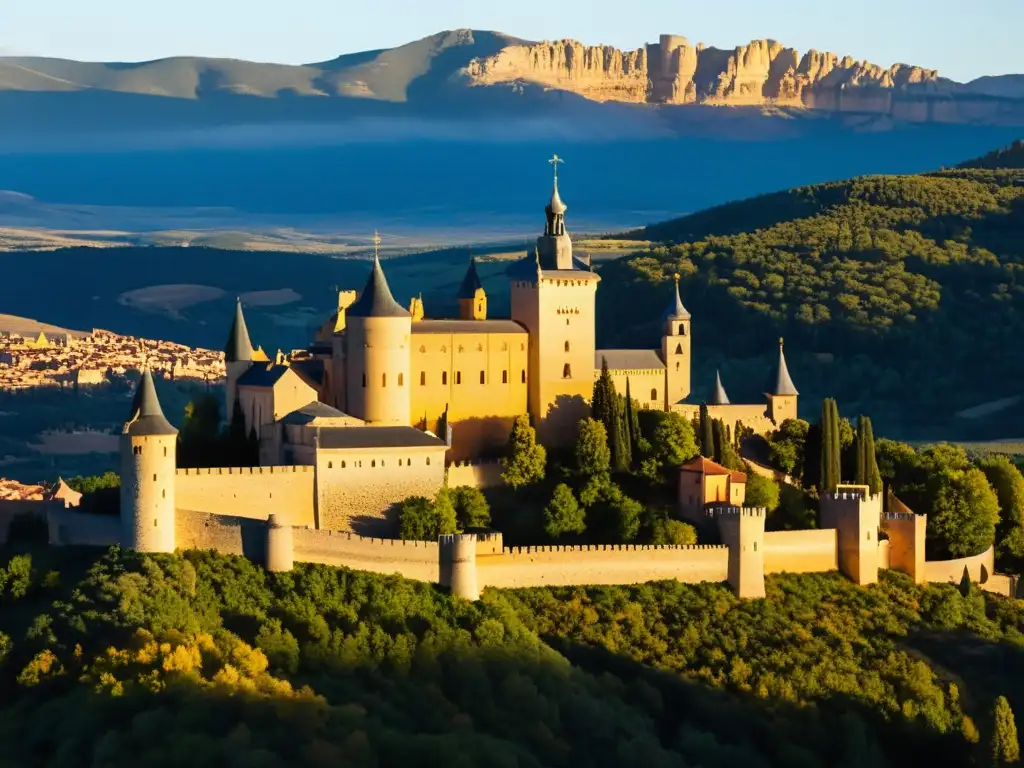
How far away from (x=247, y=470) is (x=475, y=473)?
6.15 meters

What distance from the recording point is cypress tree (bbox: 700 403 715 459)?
5869 centimetres

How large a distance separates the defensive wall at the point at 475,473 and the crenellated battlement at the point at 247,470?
3.88 m

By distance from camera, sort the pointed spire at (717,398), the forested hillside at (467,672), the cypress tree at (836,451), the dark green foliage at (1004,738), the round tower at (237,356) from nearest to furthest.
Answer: the forested hillside at (467,672) → the dark green foliage at (1004,738) → the round tower at (237,356) → the cypress tree at (836,451) → the pointed spire at (717,398)

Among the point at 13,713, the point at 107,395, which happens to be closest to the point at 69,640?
the point at 13,713

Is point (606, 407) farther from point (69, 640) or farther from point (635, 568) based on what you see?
point (69, 640)

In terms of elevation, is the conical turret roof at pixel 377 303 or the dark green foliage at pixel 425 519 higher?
the conical turret roof at pixel 377 303

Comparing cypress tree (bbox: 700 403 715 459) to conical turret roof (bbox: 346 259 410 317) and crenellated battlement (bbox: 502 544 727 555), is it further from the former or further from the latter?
conical turret roof (bbox: 346 259 410 317)

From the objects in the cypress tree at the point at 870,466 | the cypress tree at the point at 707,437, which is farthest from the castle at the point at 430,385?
the cypress tree at the point at 870,466

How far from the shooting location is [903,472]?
61719 millimetres

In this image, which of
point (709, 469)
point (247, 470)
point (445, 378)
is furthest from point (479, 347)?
point (247, 470)

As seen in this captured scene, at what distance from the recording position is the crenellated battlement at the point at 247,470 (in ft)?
169

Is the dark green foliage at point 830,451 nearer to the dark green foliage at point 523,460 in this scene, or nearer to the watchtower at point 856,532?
the watchtower at point 856,532

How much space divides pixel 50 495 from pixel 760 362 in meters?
47.9

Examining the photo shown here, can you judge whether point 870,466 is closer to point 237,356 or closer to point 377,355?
point 377,355
